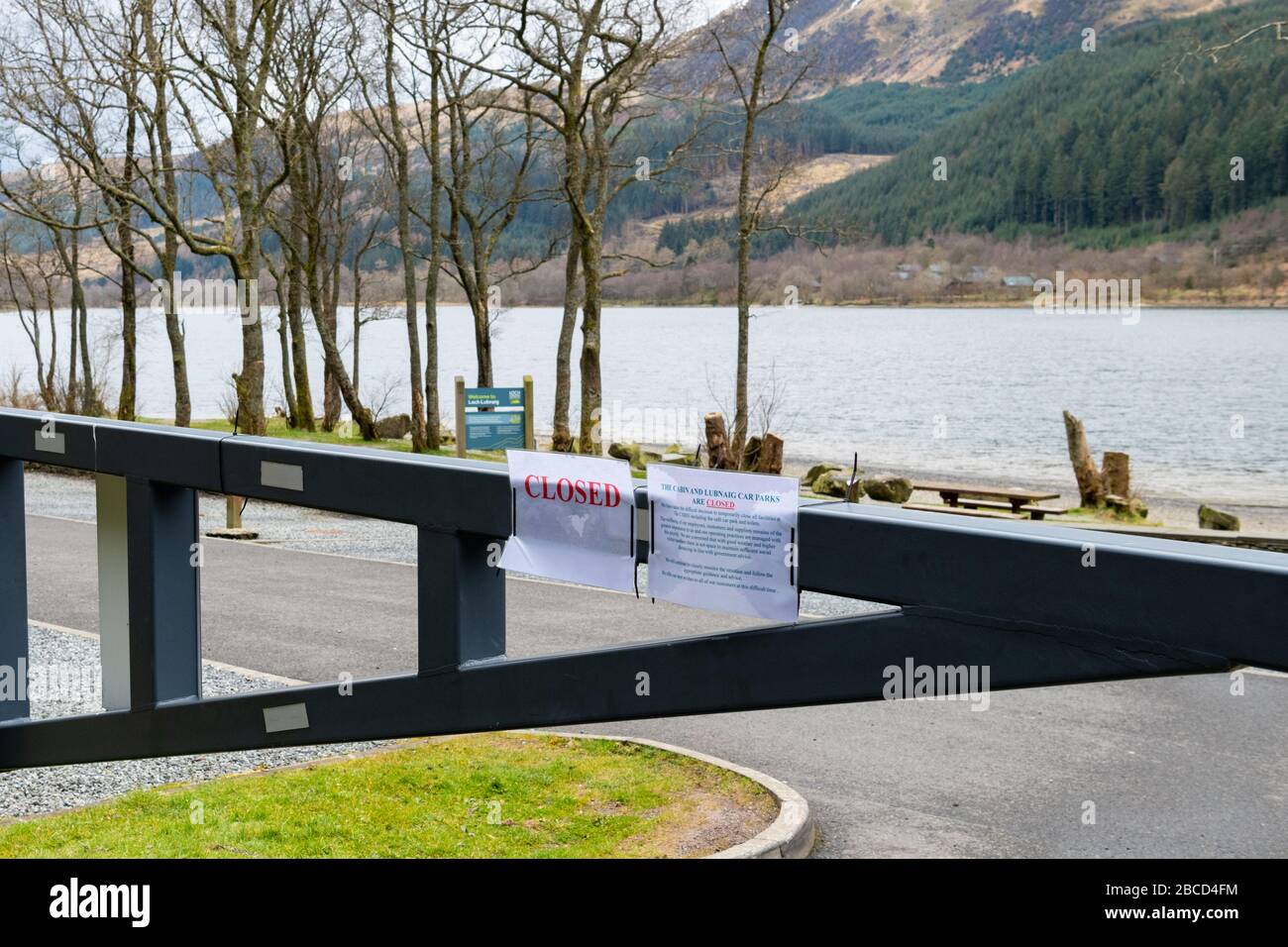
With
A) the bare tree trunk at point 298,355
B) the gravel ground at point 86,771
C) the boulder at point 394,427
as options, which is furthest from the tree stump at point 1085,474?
the gravel ground at point 86,771

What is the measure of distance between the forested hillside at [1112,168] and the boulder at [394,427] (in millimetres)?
120752

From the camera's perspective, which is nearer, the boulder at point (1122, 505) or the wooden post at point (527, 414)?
the wooden post at point (527, 414)

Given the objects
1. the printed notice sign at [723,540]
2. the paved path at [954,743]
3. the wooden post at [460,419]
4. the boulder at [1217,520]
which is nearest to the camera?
the printed notice sign at [723,540]

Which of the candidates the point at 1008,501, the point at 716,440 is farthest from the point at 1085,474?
the point at 716,440

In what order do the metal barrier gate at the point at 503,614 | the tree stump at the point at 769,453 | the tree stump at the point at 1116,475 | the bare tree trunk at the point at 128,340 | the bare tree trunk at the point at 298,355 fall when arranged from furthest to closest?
the bare tree trunk at the point at 298,355 → the bare tree trunk at the point at 128,340 → the tree stump at the point at 769,453 → the tree stump at the point at 1116,475 → the metal barrier gate at the point at 503,614

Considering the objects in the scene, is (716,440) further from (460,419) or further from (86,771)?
(86,771)

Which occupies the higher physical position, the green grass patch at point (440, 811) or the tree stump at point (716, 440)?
the tree stump at point (716, 440)

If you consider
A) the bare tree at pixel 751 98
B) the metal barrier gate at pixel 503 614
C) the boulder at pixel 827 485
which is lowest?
the boulder at pixel 827 485

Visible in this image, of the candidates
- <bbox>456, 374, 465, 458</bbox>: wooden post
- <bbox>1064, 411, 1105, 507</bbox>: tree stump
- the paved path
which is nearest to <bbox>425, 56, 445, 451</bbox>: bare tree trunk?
<bbox>456, 374, 465, 458</bbox>: wooden post

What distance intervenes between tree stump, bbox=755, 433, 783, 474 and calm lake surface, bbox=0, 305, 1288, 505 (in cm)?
1025

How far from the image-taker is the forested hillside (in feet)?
511

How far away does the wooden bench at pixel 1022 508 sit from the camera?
21906mm

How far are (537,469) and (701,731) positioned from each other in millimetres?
6408

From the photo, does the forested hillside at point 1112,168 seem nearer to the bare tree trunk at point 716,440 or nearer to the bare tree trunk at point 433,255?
the bare tree trunk at point 433,255
